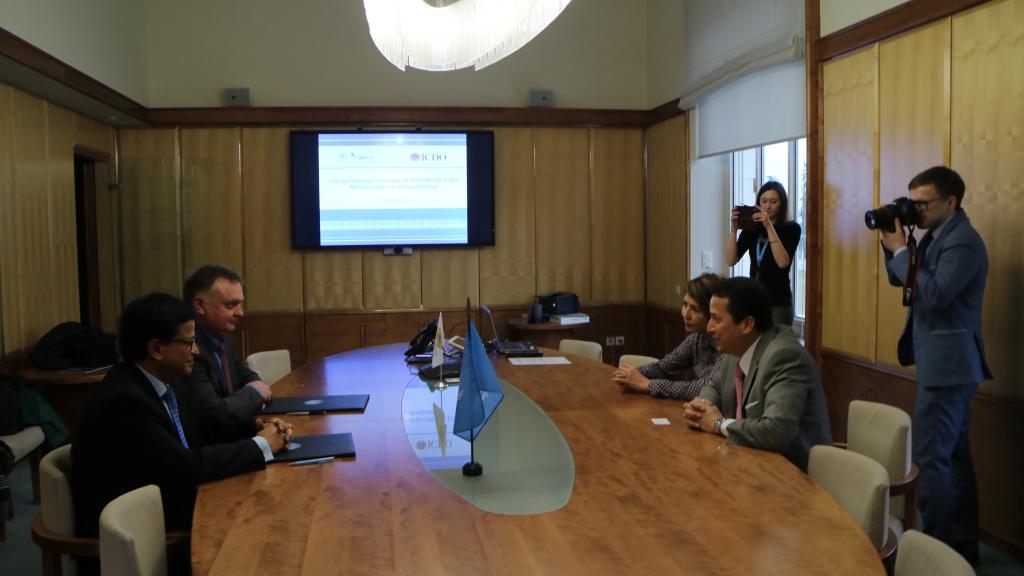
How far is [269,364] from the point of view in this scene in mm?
4930

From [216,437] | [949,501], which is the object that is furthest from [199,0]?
[949,501]

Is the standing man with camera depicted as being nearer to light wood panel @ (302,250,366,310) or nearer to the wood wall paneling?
light wood panel @ (302,250,366,310)

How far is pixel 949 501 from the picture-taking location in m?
3.50

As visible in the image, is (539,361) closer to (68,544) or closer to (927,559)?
(68,544)

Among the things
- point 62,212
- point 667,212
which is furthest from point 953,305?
point 62,212

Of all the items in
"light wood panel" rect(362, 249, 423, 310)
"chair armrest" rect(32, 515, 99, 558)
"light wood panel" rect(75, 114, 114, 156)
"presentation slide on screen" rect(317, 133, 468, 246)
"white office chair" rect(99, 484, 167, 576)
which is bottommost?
"chair armrest" rect(32, 515, 99, 558)

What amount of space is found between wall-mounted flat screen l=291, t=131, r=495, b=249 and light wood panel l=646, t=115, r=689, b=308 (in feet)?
5.11

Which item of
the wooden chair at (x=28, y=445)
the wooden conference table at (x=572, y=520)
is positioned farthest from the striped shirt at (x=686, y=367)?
the wooden chair at (x=28, y=445)

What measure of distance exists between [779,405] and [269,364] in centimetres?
324

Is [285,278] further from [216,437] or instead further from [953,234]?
[953,234]

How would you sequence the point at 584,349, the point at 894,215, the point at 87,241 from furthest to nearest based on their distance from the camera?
the point at 87,241 < the point at 584,349 < the point at 894,215

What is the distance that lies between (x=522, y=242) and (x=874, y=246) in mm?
3948

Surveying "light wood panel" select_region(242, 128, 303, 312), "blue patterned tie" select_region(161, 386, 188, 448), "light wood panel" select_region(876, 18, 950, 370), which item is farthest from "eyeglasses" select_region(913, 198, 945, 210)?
"light wood panel" select_region(242, 128, 303, 312)

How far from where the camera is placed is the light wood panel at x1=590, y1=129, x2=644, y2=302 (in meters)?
7.98
